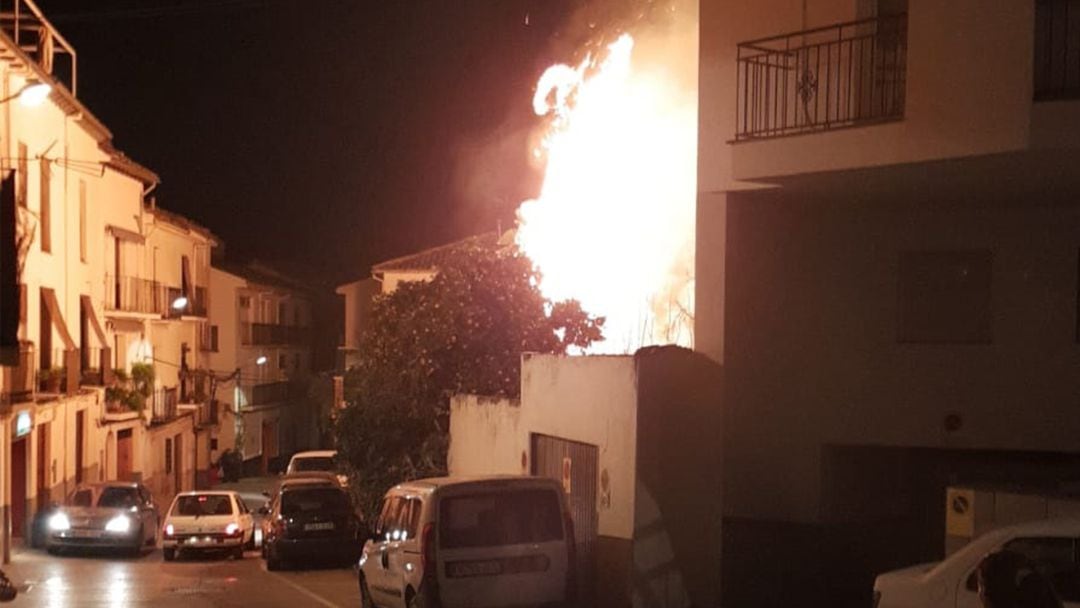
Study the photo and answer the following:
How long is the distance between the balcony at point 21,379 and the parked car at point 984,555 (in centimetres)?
2238

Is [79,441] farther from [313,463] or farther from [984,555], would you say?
[984,555]

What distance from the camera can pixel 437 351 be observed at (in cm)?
2462

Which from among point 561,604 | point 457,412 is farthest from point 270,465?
point 561,604

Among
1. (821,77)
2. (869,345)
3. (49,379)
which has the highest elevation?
(821,77)

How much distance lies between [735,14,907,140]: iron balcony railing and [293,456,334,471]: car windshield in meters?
24.3

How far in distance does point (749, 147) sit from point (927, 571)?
5.23 m

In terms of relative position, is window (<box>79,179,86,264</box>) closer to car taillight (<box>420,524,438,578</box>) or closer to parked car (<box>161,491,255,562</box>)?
parked car (<box>161,491,255,562</box>)

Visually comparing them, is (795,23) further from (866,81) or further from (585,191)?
(585,191)

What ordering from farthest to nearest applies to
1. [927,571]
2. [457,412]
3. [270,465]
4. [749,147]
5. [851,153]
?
[270,465] < [457,412] < [749,147] < [851,153] < [927,571]

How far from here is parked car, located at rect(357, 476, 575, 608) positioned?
570 inches

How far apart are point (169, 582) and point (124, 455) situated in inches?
918

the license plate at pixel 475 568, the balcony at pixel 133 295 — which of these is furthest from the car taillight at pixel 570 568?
the balcony at pixel 133 295

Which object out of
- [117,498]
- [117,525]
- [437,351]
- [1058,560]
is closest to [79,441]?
[117,498]

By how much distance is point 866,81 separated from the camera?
1454 cm
